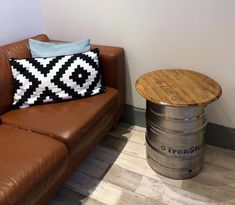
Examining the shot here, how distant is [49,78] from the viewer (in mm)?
1588

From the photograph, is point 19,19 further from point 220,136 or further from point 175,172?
point 220,136

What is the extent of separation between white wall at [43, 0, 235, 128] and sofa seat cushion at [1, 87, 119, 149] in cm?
46

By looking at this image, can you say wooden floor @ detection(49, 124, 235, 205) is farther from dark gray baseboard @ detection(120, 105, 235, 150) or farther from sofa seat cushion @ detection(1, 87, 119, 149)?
sofa seat cushion @ detection(1, 87, 119, 149)

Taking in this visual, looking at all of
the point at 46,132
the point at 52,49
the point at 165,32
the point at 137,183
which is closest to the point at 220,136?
the point at 137,183

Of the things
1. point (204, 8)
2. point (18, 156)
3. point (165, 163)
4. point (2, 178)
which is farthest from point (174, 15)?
point (2, 178)

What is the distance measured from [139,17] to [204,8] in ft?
1.47

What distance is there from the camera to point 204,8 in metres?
1.57

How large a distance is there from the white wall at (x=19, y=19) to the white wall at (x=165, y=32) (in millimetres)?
136

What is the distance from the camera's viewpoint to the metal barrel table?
54.5 inches

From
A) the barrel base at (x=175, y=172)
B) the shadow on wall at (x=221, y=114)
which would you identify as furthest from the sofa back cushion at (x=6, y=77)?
the shadow on wall at (x=221, y=114)

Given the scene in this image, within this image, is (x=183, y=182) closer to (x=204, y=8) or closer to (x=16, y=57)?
(x=204, y=8)

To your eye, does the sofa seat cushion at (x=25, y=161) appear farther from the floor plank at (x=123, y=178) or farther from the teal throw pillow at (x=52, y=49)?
the teal throw pillow at (x=52, y=49)

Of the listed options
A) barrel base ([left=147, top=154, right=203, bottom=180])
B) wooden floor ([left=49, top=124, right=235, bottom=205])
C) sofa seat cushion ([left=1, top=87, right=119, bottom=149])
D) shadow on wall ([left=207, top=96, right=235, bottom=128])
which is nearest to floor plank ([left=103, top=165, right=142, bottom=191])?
wooden floor ([left=49, top=124, right=235, bottom=205])

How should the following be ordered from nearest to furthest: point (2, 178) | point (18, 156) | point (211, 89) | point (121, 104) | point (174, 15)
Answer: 1. point (2, 178)
2. point (18, 156)
3. point (211, 89)
4. point (174, 15)
5. point (121, 104)
